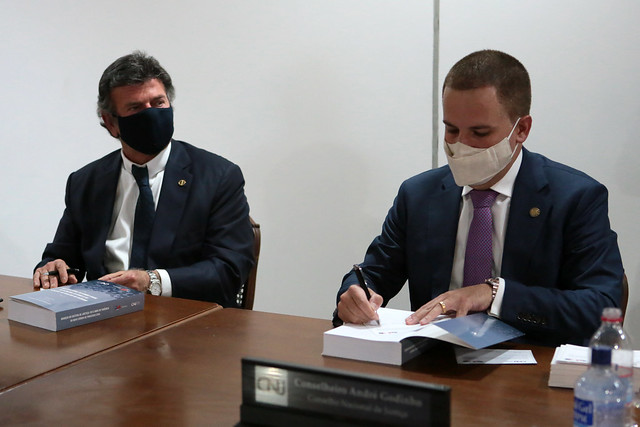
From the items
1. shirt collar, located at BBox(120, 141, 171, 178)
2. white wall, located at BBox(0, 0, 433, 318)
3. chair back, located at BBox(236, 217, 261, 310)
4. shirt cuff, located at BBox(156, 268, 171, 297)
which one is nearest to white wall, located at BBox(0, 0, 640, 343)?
white wall, located at BBox(0, 0, 433, 318)

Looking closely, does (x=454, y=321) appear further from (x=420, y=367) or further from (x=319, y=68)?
(x=319, y=68)

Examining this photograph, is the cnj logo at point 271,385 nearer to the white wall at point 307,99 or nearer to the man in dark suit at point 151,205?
the man in dark suit at point 151,205

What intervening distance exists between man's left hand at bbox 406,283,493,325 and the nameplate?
698mm

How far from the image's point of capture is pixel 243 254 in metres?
2.73

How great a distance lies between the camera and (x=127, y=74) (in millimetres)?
2732

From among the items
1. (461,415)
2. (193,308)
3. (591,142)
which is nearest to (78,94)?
(193,308)

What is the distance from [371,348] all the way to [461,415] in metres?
0.34

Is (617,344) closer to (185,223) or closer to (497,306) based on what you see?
(497,306)

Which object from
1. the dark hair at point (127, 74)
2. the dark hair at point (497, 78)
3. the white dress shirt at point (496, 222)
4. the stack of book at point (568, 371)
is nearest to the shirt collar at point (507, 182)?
the white dress shirt at point (496, 222)

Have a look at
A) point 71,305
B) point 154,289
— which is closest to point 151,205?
point 154,289

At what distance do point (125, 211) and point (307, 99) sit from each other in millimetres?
1309

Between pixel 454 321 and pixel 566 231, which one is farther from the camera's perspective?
pixel 566 231

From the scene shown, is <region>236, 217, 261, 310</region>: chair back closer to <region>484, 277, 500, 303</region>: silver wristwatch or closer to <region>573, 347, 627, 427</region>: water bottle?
<region>484, 277, 500, 303</region>: silver wristwatch

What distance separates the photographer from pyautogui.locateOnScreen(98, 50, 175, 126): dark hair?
2736 millimetres
